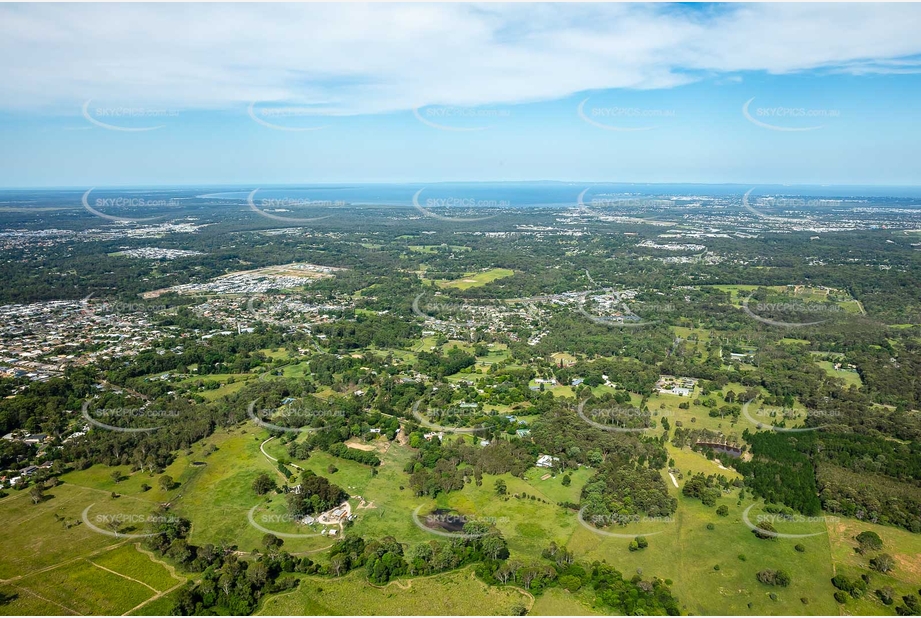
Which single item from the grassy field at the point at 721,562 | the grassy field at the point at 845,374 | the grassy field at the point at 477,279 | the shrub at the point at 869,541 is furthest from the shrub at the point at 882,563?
the grassy field at the point at 477,279

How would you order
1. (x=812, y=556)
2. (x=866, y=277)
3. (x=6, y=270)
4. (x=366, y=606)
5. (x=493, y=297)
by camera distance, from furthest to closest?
(x=6, y=270) < (x=866, y=277) < (x=493, y=297) < (x=812, y=556) < (x=366, y=606)

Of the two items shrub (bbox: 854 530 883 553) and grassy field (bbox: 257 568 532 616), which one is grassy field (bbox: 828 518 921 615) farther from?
grassy field (bbox: 257 568 532 616)

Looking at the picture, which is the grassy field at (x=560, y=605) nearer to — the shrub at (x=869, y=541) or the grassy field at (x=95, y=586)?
the shrub at (x=869, y=541)

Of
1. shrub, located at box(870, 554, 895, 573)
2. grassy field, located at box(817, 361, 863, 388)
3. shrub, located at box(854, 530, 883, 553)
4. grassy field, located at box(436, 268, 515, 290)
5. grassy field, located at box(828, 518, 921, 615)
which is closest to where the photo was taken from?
grassy field, located at box(828, 518, 921, 615)

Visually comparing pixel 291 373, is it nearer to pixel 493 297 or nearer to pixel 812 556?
pixel 493 297

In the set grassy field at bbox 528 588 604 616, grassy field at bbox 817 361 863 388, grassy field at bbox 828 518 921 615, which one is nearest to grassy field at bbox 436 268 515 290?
grassy field at bbox 817 361 863 388

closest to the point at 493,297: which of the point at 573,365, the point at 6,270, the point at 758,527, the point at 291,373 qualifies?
the point at 573,365
